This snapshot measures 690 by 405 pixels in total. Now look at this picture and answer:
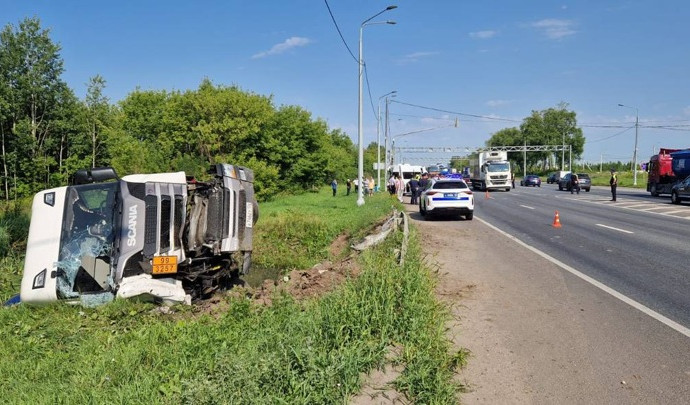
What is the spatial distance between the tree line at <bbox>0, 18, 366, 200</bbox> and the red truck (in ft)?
99.4

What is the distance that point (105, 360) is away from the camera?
16.6 feet

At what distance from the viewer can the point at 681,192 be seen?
25.9 meters

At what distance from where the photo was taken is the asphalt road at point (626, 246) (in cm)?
749

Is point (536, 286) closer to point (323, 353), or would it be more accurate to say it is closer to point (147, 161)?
point (323, 353)

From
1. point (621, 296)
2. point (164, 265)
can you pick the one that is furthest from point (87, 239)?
point (621, 296)

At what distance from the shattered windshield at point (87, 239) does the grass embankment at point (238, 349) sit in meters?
0.42

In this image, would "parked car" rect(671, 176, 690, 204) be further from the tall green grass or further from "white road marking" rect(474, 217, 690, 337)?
the tall green grass

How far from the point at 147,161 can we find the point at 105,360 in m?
41.9

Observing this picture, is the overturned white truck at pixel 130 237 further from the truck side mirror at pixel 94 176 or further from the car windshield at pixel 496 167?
the car windshield at pixel 496 167

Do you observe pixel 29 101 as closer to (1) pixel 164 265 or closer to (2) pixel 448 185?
(2) pixel 448 185

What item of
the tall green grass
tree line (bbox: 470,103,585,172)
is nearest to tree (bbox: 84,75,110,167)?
the tall green grass

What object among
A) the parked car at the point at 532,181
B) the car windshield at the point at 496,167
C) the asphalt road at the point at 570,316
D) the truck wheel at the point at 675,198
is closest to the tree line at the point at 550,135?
the parked car at the point at 532,181

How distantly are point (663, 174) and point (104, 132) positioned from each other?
158ft

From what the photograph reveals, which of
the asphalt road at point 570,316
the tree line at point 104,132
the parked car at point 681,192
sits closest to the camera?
the asphalt road at point 570,316
